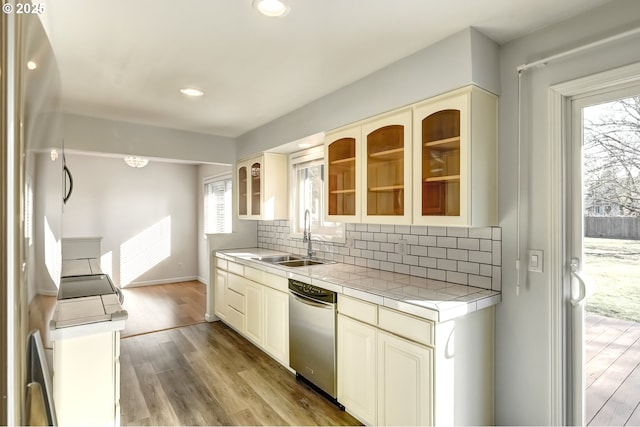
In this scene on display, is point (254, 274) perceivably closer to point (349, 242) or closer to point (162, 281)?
point (349, 242)

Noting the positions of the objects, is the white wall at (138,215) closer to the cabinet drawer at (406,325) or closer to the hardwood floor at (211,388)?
the hardwood floor at (211,388)

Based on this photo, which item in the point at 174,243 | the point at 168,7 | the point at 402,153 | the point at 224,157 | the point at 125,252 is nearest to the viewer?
the point at 168,7

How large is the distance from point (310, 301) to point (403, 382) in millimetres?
886

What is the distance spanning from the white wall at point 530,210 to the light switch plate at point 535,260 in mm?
28

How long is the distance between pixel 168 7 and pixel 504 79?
1920mm

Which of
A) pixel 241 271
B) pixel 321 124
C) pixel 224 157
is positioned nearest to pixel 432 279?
pixel 321 124

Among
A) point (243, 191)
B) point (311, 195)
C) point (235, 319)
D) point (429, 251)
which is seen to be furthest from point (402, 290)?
point (243, 191)

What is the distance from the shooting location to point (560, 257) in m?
1.79

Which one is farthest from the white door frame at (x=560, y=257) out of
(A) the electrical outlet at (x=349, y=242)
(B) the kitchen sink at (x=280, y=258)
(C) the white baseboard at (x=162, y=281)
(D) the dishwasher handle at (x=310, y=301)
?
(C) the white baseboard at (x=162, y=281)

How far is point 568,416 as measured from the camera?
1813mm

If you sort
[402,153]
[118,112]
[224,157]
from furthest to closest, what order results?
[224,157]
[118,112]
[402,153]

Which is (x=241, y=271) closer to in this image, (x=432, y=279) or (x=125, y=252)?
(x=432, y=279)

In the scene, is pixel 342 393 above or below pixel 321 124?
below

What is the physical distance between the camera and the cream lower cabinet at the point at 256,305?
2896 millimetres
